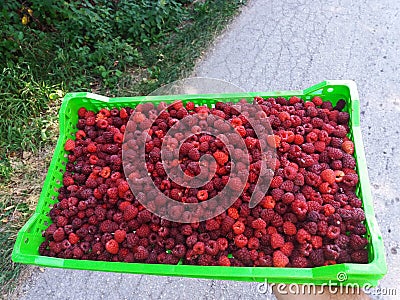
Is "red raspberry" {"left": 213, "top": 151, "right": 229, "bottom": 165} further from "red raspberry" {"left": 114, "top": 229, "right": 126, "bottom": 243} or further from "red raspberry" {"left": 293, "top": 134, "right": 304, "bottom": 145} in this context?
"red raspberry" {"left": 114, "top": 229, "right": 126, "bottom": 243}

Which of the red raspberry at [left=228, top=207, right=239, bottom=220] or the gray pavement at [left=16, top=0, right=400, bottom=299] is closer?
the red raspberry at [left=228, top=207, right=239, bottom=220]

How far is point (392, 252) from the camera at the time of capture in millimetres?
1854

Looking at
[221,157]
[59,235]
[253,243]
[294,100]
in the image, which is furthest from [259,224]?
[59,235]

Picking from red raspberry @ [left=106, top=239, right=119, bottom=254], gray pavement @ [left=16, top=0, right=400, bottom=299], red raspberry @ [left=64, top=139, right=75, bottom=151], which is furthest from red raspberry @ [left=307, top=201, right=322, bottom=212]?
red raspberry @ [left=64, top=139, right=75, bottom=151]

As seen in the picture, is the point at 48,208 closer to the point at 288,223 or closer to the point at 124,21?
the point at 288,223

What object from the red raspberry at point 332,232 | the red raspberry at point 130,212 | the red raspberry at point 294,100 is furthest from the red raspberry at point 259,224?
the red raspberry at point 294,100

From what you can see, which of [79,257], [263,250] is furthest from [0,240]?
[263,250]

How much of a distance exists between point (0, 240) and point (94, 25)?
151 cm

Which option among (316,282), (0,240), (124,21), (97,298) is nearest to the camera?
(316,282)

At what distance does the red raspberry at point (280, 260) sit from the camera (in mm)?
1346

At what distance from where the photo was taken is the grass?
7.61ft

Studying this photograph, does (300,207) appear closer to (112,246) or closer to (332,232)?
(332,232)

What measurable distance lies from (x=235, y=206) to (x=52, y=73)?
1.74m

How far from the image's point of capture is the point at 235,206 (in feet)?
4.84
